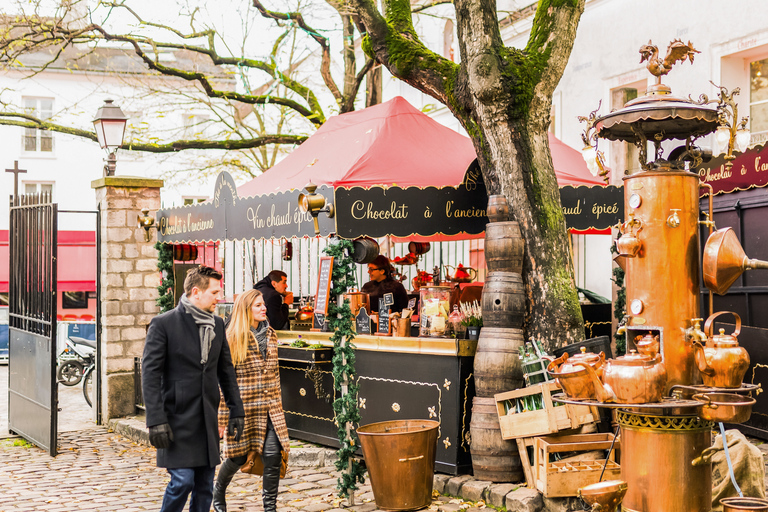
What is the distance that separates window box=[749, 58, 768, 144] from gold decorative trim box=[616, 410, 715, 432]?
6.25m

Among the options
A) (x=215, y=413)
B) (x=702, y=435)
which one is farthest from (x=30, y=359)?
(x=702, y=435)

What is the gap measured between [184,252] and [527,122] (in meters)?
6.24

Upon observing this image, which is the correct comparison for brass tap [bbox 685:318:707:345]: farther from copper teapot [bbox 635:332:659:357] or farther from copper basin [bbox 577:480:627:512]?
copper basin [bbox 577:480:627:512]

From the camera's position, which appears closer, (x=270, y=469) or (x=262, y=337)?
(x=270, y=469)

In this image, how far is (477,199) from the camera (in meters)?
8.53

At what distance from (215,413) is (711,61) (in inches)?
321

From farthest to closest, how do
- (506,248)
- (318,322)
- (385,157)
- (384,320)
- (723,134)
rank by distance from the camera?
(318,322) < (385,157) < (384,320) < (506,248) < (723,134)

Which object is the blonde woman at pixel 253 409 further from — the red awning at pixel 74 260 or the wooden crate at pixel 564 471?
the red awning at pixel 74 260

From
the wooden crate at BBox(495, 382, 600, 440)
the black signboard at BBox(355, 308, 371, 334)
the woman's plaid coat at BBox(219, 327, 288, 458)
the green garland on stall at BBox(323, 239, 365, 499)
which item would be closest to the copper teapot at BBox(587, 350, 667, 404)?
the wooden crate at BBox(495, 382, 600, 440)

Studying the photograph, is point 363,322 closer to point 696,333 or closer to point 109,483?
point 109,483

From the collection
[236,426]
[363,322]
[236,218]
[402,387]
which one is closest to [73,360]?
[236,218]

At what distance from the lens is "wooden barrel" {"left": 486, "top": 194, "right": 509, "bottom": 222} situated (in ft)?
24.9

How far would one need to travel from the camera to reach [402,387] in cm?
802

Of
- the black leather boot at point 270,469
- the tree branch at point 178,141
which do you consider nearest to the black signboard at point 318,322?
the black leather boot at point 270,469
